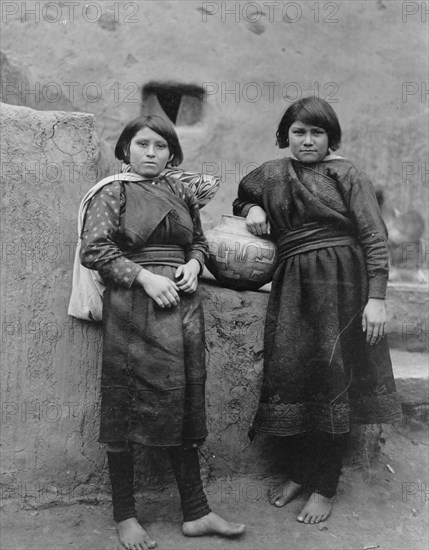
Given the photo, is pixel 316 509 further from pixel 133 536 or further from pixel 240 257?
pixel 240 257

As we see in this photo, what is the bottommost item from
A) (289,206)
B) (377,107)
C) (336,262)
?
(336,262)

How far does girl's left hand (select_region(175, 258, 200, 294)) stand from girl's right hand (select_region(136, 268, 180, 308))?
2.8 inches

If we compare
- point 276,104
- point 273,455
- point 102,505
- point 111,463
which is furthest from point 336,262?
point 276,104

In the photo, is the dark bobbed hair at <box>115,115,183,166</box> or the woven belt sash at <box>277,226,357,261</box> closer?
the dark bobbed hair at <box>115,115,183,166</box>

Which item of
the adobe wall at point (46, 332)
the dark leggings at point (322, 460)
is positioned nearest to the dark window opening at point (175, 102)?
the adobe wall at point (46, 332)

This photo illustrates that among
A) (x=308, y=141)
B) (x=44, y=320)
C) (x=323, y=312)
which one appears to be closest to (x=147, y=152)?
(x=308, y=141)

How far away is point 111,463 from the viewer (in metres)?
2.40

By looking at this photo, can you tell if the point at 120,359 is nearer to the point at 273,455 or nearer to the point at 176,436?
the point at 176,436

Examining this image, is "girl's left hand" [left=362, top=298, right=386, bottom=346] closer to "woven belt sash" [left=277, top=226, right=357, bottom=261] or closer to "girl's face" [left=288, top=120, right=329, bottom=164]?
"woven belt sash" [left=277, top=226, right=357, bottom=261]

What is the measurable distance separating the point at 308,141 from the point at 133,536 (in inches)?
66.1

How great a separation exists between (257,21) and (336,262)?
3.19 metres

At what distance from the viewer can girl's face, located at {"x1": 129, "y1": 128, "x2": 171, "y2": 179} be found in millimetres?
2479

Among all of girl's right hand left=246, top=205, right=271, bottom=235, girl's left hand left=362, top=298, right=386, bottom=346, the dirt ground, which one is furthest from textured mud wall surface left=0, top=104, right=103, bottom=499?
girl's left hand left=362, top=298, right=386, bottom=346

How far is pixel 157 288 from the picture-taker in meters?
2.32
